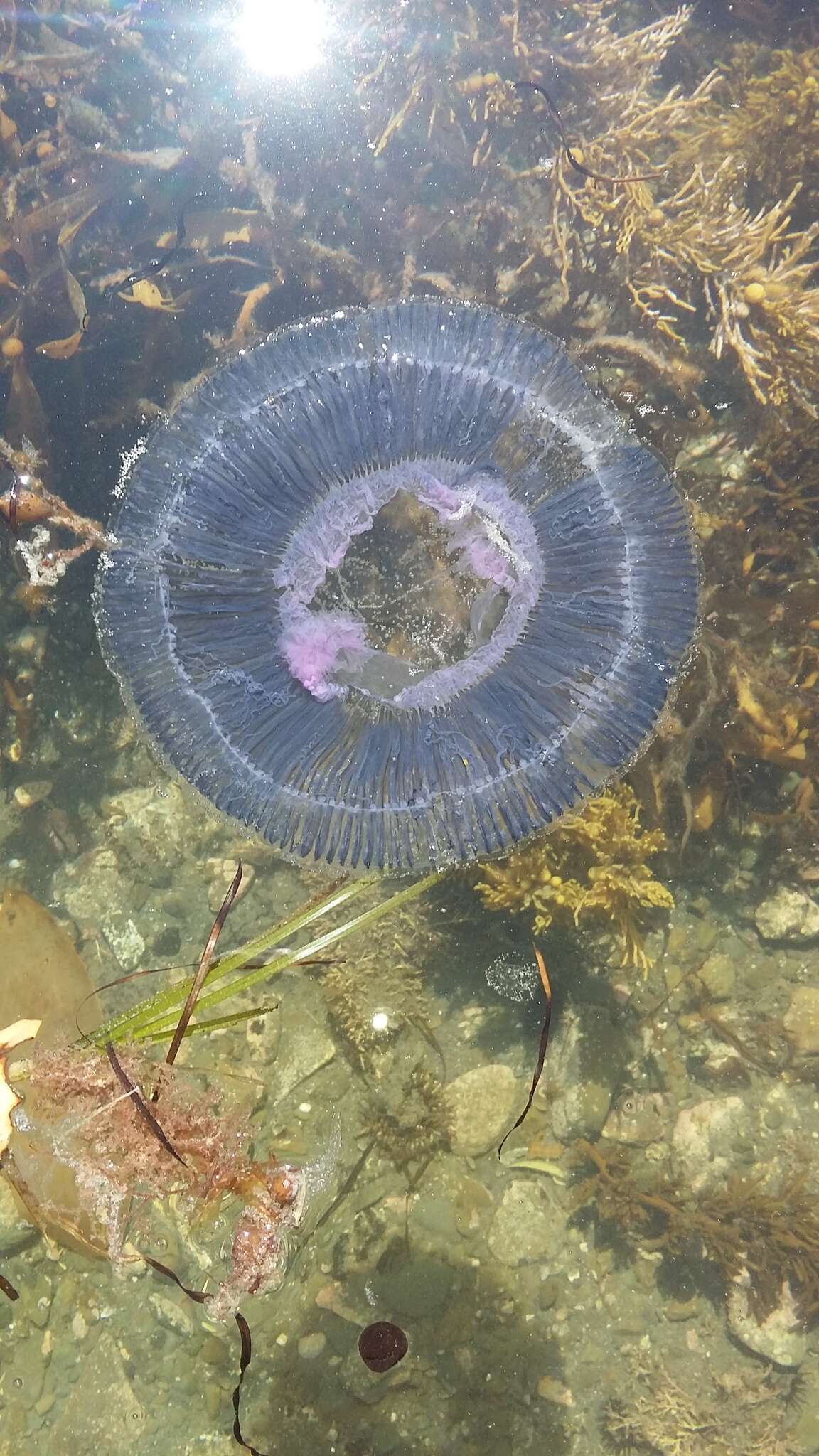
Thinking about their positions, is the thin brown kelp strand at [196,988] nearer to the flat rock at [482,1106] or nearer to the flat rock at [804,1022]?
the flat rock at [482,1106]

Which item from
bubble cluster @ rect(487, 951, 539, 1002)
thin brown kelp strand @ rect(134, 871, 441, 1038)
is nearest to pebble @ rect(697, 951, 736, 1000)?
bubble cluster @ rect(487, 951, 539, 1002)

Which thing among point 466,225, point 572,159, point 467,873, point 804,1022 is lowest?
point 804,1022

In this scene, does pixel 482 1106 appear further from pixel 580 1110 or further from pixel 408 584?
pixel 408 584

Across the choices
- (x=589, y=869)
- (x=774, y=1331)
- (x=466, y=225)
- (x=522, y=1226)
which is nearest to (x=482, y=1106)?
(x=522, y=1226)

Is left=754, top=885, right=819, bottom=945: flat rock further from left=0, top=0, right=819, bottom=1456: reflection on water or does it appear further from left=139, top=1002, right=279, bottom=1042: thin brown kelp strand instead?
left=139, top=1002, right=279, bottom=1042: thin brown kelp strand

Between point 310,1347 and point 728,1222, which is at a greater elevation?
point 310,1347

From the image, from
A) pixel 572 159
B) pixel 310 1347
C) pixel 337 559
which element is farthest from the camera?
pixel 572 159
